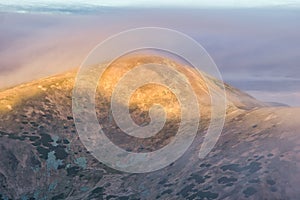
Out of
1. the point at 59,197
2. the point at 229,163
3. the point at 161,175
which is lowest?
the point at 59,197

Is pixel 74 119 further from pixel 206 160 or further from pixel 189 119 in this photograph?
pixel 206 160

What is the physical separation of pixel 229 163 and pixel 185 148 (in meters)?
23.1

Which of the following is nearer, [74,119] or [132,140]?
[132,140]

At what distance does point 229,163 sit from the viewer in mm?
100125

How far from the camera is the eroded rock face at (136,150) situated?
90938 mm

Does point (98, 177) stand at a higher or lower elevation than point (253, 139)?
lower

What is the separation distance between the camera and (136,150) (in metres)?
137

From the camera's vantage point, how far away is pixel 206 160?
4237 inches

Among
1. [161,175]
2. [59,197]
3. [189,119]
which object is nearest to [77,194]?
[59,197]

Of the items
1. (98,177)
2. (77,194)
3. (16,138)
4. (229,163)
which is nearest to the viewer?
(229,163)

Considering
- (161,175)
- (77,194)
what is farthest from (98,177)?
(161,175)

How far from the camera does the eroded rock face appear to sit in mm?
90938

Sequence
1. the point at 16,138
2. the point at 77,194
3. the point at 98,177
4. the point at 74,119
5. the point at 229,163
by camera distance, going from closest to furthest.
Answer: the point at 229,163 → the point at 77,194 → the point at 98,177 → the point at 16,138 → the point at 74,119

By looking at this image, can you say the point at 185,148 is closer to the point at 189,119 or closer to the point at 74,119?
the point at 189,119
